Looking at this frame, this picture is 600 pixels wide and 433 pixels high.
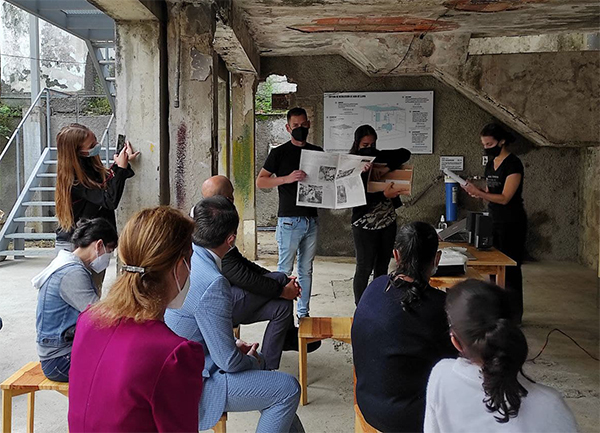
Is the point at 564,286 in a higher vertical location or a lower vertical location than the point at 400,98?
lower

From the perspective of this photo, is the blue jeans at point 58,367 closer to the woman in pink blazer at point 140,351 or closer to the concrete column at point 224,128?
the woman in pink blazer at point 140,351

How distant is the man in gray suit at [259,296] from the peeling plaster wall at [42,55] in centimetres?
1395

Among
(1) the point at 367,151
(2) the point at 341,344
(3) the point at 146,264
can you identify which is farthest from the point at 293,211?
(3) the point at 146,264

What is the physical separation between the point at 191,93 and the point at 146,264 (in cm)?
258

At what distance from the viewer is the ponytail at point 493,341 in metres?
1.38

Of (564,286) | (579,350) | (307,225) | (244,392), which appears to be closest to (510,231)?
(579,350)

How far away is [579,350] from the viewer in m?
4.16

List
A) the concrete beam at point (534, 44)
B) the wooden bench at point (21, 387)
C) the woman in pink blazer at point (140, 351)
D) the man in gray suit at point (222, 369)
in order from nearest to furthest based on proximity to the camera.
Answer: the woman in pink blazer at point (140, 351) < the man in gray suit at point (222, 369) < the wooden bench at point (21, 387) < the concrete beam at point (534, 44)

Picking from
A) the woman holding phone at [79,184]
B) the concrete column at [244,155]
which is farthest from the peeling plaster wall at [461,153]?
the woman holding phone at [79,184]

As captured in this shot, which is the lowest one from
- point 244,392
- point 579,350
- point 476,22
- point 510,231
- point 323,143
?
point 579,350

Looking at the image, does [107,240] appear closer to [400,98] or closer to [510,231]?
[510,231]

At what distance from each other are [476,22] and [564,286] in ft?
9.50

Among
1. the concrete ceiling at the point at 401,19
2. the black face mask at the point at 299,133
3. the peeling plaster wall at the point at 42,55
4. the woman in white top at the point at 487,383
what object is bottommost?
the woman in white top at the point at 487,383

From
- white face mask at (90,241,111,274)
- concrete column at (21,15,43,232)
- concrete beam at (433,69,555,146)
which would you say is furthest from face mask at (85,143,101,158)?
concrete column at (21,15,43,232)
